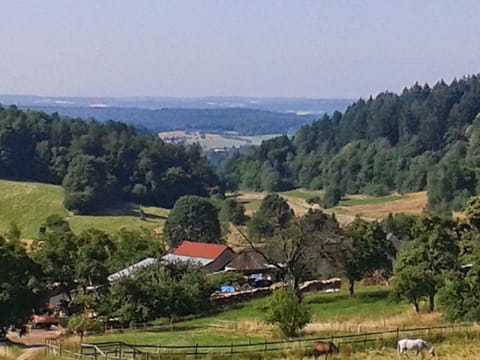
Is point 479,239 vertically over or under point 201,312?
over

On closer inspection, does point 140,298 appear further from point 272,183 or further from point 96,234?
point 272,183

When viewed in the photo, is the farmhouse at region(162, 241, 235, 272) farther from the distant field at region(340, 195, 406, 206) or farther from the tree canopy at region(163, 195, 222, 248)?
the distant field at region(340, 195, 406, 206)

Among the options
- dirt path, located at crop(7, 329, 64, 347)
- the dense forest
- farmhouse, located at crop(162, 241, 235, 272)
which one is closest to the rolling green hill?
the dense forest

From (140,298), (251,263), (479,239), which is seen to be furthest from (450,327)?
(251,263)

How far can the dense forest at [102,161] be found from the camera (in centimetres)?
10219

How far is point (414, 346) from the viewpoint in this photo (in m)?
23.6

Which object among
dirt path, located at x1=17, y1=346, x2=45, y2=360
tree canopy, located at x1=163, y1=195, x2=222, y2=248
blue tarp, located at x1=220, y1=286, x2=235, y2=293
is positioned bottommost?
tree canopy, located at x1=163, y1=195, x2=222, y2=248

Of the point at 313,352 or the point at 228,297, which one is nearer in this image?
the point at 313,352

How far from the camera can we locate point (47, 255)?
41.1m

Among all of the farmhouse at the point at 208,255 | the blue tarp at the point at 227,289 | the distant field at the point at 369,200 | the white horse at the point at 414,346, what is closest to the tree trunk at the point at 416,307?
the white horse at the point at 414,346

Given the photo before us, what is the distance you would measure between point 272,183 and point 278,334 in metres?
105

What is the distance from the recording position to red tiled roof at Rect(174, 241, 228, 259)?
58.9 metres

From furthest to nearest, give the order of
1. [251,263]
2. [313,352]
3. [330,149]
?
1. [330,149]
2. [251,263]
3. [313,352]

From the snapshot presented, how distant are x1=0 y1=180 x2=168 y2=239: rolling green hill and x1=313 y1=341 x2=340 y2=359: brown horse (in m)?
59.7
